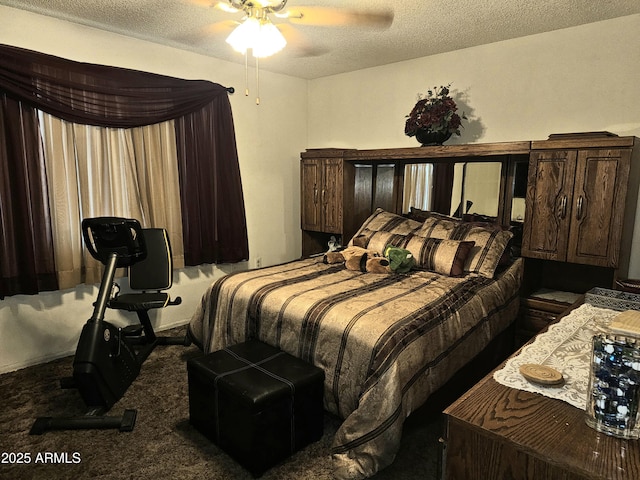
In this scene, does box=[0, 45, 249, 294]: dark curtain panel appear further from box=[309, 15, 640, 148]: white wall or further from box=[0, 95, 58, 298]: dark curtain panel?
box=[309, 15, 640, 148]: white wall

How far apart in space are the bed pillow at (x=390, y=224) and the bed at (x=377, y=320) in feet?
0.45

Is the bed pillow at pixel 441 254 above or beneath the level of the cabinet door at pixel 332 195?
beneath

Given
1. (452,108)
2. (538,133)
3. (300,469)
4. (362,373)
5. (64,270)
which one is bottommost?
(300,469)

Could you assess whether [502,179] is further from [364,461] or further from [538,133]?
[364,461]

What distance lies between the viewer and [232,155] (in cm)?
387

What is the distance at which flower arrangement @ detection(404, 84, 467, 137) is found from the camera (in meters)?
3.28

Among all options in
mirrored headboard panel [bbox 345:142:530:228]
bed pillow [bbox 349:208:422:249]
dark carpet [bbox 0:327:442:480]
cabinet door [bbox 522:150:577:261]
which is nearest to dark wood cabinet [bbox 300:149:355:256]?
mirrored headboard panel [bbox 345:142:530:228]

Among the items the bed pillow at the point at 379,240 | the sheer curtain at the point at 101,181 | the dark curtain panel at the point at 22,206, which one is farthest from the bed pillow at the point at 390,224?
the dark curtain panel at the point at 22,206

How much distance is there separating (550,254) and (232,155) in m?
2.81

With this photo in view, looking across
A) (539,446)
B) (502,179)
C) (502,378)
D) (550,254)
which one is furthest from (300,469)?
(502,179)

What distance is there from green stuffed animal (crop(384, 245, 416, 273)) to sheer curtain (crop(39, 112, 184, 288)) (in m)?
1.90

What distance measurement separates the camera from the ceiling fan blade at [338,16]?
2.60 m

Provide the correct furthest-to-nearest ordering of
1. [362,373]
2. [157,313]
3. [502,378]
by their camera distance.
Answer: [157,313] → [362,373] → [502,378]

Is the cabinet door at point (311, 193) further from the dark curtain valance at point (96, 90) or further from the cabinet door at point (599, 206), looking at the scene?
the cabinet door at point (599, 206)
